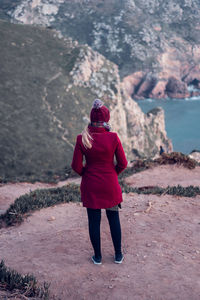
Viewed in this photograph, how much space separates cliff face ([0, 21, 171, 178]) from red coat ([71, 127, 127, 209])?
2513 cm

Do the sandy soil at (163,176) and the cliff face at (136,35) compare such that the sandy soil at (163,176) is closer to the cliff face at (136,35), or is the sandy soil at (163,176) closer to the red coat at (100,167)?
the red coat at (100,167)

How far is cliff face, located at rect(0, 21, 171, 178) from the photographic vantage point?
3250 cm

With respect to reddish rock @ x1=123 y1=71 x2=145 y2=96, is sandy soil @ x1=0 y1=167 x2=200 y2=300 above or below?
below

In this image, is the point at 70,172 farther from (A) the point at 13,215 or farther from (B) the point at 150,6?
(B) the point at 150,6

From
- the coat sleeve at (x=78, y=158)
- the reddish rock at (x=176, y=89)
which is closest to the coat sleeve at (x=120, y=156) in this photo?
the coat sleeve at (x=78, y=158)

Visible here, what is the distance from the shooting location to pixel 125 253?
5312 mm

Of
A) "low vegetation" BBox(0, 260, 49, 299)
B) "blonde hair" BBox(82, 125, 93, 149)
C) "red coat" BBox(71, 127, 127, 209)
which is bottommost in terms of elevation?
"low vegetation" BBox(0, 260, 49, 299)

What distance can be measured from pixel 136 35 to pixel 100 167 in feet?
284

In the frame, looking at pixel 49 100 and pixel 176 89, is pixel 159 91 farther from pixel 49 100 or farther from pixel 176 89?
pixel 49 100

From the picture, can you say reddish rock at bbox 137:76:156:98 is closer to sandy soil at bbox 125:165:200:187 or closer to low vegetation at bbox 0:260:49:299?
sandy soil at bbox 125:165:200:187

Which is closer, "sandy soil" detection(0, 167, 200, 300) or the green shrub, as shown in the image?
"sandy soil" detection(0, 167, 200, 300)

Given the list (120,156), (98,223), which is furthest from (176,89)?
(98,223)

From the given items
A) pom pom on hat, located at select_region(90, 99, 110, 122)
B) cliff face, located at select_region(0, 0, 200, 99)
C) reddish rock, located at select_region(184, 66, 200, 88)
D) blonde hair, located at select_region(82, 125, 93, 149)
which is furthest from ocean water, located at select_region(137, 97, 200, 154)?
blonde hair, located at select_region(82, 125, 93, 149)

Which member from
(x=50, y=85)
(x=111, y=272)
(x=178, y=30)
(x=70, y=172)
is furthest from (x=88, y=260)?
(x=178, y=30)
